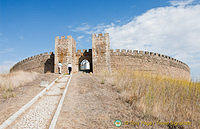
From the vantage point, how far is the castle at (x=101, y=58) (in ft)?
62.1

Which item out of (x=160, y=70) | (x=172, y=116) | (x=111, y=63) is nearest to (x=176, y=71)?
(x=160, y=70)

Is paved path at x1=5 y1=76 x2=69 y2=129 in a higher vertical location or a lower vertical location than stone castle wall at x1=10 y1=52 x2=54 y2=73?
lower

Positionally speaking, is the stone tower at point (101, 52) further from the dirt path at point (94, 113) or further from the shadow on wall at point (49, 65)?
the dirt path at point (94, 113)

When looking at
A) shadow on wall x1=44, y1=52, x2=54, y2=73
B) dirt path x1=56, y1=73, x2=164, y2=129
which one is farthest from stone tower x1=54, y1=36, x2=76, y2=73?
dirt path x1=56, y1=73, x2=164, y2=129

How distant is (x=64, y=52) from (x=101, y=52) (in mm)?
5526

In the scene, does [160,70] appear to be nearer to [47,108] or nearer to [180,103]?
[180,103]

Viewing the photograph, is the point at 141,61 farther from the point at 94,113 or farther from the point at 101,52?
the point at 94,113

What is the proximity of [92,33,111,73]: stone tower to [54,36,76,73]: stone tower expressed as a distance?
11.2 feet

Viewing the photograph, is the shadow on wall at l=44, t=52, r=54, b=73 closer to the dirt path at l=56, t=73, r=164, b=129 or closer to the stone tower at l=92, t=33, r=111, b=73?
the stone tower at l=92, t=33, r=111, b=73

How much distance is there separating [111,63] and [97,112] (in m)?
15.8

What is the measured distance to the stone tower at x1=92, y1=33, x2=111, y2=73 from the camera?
61.2ft

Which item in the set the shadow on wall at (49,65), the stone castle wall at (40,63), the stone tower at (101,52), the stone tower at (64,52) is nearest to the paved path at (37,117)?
the stone tower at (101,52)

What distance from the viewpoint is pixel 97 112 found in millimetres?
4141

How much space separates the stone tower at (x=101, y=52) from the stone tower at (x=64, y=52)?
134 inches
